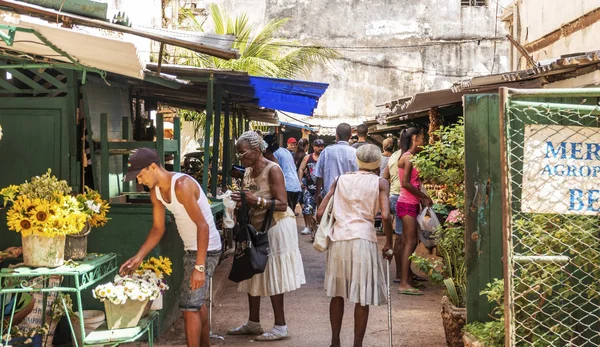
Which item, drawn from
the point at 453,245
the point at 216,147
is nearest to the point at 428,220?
the point at 453,245

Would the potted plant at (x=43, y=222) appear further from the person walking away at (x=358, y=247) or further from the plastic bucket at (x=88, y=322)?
the person walking away at (x=358, y=247)

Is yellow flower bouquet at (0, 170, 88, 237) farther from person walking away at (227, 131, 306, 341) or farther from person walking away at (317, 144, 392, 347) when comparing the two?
person walking away at (317, 144, 392, 347)

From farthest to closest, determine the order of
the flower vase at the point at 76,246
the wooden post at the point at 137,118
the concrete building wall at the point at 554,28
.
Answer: the concrete building wall at the point at 554,28 < the wooden post at the point at 137,118 < the flower vase at the point at 76,246

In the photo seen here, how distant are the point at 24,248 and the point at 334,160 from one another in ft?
19.5

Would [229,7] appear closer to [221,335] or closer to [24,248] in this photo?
[221,335]

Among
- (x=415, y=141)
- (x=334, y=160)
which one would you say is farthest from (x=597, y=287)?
(x=334, y=160)

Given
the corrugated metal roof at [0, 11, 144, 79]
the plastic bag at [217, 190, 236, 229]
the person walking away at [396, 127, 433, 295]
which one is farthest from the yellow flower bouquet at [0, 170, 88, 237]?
the person walking away at [396, 127, 433, 295]

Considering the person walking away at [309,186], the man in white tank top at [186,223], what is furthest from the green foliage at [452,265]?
the person walking away at [309,186]

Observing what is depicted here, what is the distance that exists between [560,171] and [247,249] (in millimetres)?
3552

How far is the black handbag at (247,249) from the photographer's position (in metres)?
7.03

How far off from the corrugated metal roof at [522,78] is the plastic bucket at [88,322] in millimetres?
5155

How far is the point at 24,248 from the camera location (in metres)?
5.45

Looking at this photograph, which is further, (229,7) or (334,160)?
(229,7)

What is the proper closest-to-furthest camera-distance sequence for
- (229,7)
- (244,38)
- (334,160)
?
1. (334,160)
2. (244,38)
3. (229,7)
